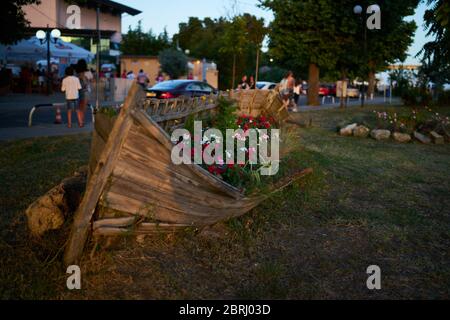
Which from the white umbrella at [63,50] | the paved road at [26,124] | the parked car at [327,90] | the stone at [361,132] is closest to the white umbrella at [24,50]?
the white umbrella at [63,50]

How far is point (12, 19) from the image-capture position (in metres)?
18.1

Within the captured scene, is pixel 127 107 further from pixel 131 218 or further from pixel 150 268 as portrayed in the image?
pixel 150 268

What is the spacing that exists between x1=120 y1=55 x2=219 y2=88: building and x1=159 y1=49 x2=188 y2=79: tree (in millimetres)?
819

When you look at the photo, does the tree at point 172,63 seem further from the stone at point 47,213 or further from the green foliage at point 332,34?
the stone at point 47,213

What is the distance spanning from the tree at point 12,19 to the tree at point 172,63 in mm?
27097

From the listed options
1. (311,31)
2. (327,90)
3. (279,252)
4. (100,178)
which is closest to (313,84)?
(311,31)

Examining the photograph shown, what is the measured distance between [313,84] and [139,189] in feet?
85.2

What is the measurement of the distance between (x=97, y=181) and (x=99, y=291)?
83 cm

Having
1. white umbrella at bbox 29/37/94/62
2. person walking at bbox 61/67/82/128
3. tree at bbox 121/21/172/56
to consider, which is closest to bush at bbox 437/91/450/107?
white umbrella at bbox 29/37/94/62

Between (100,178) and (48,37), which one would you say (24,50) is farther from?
(100,178)

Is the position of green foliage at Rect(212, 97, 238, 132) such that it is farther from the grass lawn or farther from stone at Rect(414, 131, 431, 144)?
stone at Rect(414, 131, 431, 144)

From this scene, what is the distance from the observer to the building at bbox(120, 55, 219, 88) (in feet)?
147

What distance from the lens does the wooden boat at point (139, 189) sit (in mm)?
4035

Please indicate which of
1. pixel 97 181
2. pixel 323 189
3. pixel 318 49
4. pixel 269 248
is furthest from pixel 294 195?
pixel 318 49
